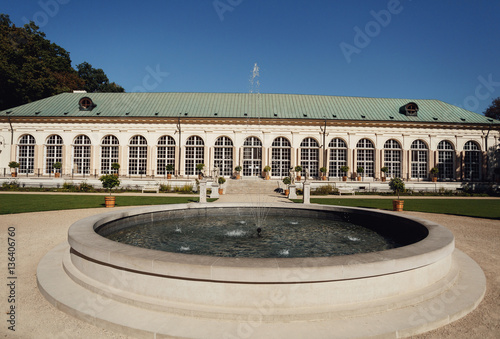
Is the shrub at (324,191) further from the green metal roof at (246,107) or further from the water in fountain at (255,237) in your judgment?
the water in fountain at (255,237)

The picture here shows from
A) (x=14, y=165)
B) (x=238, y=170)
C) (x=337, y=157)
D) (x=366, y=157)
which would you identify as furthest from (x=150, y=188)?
(x=366, y=157)

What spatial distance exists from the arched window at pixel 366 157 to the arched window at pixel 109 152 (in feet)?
103

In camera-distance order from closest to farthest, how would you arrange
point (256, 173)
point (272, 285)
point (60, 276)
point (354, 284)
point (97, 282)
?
point (272, 285), point (354, 284), point (97, 282), point (60, 276), point (256, 173)

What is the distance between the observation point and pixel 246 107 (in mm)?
38375

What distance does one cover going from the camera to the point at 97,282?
4.78 m

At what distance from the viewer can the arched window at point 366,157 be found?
123 feet

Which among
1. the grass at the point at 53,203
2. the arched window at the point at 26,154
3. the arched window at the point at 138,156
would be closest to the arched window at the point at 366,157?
the grass at the point at 53,203

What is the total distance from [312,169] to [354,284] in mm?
34001

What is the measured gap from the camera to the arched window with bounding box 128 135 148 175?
37.1 m

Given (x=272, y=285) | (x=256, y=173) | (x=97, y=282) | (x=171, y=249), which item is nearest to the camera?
(x=272, y=285)

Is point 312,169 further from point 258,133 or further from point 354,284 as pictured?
point 354,284

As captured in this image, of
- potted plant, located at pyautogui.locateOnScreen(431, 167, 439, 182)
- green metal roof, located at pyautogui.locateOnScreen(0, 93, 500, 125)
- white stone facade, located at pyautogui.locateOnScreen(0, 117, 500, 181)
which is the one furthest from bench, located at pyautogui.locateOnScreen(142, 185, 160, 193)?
potted plant, located at pyautogui.locateOnScreen(431, 167, 439, 182)

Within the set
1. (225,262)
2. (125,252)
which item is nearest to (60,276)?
(125,252)

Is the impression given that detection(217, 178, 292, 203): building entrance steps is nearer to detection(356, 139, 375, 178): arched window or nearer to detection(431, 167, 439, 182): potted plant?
detection(356, 139, 375, 178): arched window
